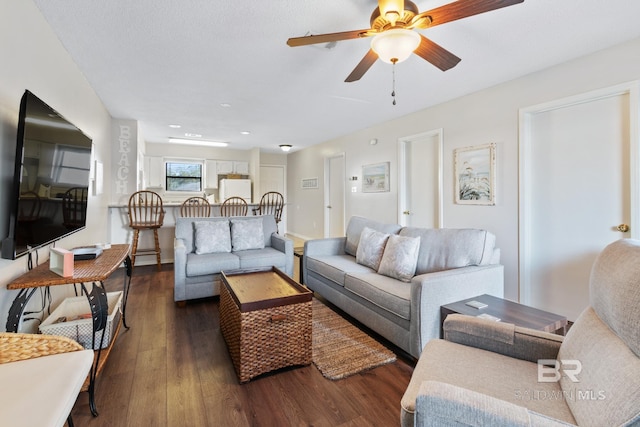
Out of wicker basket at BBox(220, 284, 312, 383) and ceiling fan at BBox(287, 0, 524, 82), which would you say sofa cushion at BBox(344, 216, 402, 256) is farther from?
ceiling fan at BBox(287, 0, 524, 82)

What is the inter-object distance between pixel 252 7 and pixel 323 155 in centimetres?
500

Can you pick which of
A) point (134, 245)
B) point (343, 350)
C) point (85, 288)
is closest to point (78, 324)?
point (85, 288)

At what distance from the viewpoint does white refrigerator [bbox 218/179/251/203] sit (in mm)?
7636

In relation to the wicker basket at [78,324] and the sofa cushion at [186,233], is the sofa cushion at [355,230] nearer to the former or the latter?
the sofa cushion at [186,233]

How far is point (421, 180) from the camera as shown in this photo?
4488 millimetres

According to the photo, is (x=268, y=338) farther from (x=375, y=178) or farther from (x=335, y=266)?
(x=375, y=178)

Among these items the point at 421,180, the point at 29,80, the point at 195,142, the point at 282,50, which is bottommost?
the point at 421,180

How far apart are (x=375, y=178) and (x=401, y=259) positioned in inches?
110

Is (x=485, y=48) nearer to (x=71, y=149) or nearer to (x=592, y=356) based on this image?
(x=592, y=356)

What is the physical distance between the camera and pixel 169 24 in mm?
2158

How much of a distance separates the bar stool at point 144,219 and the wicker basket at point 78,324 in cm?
237

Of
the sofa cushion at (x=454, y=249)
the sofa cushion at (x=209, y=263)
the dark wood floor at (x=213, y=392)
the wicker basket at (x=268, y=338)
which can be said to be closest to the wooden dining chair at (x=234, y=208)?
the sofa cushion at (x=209, y=263)

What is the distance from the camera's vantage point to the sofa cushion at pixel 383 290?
7.06 ft

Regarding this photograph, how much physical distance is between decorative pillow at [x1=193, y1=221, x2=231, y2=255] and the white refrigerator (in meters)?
4.07
